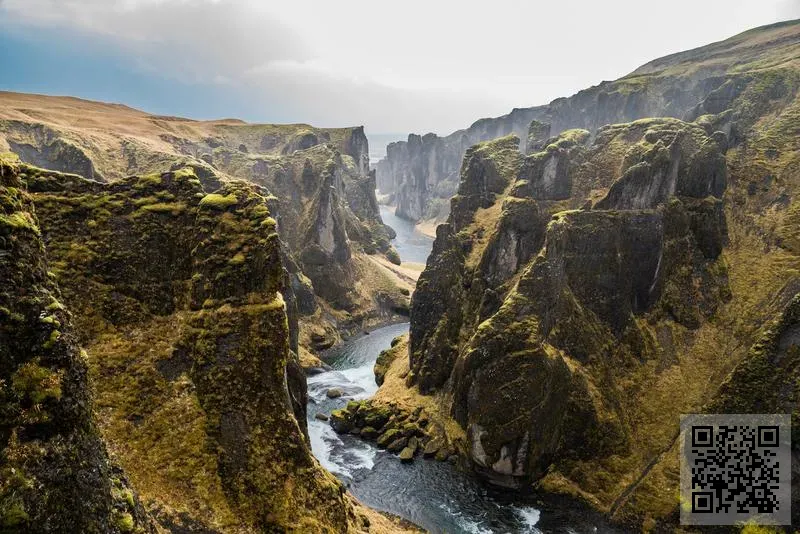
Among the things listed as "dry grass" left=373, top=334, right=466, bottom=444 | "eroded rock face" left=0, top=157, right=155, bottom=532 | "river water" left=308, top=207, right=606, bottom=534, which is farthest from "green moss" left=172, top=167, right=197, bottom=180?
"dry grass" left=373, top=334, right=466, bottom=444

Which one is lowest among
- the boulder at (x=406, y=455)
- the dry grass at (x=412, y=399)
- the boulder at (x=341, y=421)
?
the boulder at (x=406, y=455)

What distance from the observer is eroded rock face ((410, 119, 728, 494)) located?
6738 centimetres

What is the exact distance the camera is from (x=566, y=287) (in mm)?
75438

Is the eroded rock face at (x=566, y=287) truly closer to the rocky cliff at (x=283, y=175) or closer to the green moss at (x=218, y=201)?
the green moss at (x=218, y=201)

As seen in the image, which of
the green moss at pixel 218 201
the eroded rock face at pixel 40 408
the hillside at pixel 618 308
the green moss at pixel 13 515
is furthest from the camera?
the hillside at pixel 618 308

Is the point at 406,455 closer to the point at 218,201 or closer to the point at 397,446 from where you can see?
the point at 397,446

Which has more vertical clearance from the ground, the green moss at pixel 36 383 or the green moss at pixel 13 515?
the green moss at pixel 36 383

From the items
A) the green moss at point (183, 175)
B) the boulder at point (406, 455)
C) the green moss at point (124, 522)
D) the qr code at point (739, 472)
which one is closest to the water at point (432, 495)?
the boulder at point (406, 455)

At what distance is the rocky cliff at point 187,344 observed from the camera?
3262 centimetres

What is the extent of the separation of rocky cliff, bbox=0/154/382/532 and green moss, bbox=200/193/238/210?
11 centimetres

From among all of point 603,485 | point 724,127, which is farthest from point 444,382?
point 724,127

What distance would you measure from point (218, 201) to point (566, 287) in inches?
2072

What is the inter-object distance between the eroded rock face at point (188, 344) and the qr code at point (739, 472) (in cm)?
4270

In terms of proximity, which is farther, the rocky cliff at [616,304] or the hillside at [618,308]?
the rocky cliff at [616,304]
